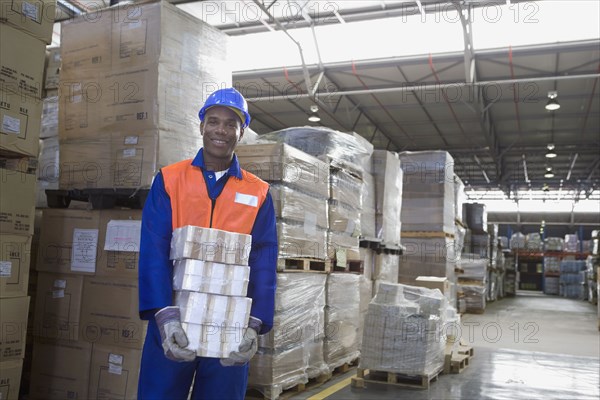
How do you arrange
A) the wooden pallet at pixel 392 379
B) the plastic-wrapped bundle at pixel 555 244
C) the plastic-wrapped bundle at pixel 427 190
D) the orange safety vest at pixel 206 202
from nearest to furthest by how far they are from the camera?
the orange safety vest at pixel 206 202, the wooden pallet at pixel 392 379, the plastic-wrapped bundle at pixel 427 190, the plastic-wrapped bundle at pixel 555 244

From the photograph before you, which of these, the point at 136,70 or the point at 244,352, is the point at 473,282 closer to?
the point at 136,70

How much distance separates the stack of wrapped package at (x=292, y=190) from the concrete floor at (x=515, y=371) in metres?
1.32

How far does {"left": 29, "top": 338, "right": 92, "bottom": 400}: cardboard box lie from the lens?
12.3 ft

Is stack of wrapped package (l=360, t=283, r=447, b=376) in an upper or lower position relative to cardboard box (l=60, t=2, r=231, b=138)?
lower

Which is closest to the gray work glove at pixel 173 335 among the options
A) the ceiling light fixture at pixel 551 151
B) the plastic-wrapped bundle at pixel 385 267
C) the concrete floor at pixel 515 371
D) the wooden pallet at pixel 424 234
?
the concrete floor at pixel 515 371

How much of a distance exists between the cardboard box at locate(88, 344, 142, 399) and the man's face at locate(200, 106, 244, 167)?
179 cm

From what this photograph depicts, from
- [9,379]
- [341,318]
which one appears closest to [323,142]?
[341,318]

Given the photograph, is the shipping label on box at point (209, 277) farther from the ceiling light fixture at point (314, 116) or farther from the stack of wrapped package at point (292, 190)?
the ceiling light fixture at point (314, 116)

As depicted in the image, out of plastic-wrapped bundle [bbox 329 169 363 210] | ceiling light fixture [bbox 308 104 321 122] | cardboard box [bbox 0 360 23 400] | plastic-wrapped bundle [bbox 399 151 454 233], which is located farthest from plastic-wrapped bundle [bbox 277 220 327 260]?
ceiling light fixture [bbox 308 104 321 122]

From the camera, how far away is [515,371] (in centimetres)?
628

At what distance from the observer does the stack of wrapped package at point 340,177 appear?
17.8 ft

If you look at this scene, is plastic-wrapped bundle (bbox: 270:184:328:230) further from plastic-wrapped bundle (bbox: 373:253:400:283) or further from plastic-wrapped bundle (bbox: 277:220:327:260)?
plastic-wrapped bundle (bbox: 373:253:400:283)

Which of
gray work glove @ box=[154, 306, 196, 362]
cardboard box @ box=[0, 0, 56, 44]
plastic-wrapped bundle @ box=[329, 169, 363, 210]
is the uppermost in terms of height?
cardboard box @ box=[0, 0, 56, 44]

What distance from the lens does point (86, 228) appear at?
385 centimetres
